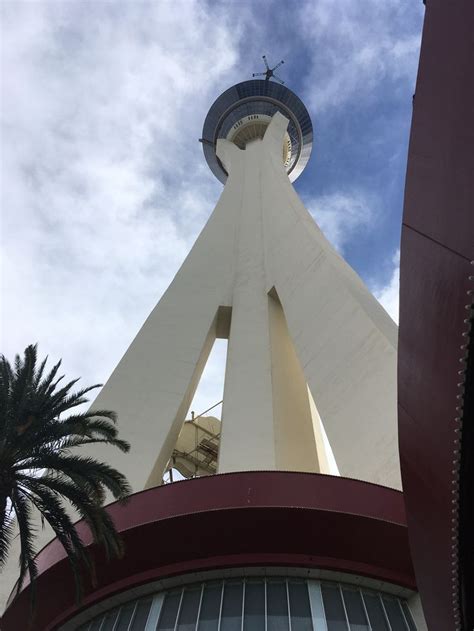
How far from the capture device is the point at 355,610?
1145cm

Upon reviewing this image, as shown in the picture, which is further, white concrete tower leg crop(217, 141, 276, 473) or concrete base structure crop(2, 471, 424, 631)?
white concrete tower leg crop(217, 141, 276, 473)

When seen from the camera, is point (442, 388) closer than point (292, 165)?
Yes

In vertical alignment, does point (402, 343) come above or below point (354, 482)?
below

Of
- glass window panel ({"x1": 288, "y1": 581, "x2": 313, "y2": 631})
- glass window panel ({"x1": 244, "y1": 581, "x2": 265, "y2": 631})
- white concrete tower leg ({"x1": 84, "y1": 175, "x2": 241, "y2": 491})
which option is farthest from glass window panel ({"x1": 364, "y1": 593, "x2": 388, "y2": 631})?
white concrete tower leg ({"x1": 84, "y1": 175, "x2": 241, "y2": 491})

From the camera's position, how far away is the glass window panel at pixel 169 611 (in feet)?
37.7

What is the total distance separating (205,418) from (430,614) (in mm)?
21451

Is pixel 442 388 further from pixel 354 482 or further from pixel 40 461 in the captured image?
pixel 40 461

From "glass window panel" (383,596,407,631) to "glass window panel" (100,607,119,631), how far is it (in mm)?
5552

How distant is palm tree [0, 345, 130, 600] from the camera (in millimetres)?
11289

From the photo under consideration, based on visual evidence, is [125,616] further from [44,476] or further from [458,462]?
[458,462]

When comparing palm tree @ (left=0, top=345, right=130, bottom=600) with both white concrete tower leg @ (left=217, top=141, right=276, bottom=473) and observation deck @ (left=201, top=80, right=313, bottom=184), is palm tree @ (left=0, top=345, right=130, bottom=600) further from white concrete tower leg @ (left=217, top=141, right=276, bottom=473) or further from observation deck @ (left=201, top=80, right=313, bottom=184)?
observation deck @ (left=201, top=80, right=313, bottom=184)

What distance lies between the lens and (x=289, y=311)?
2325 centimetres

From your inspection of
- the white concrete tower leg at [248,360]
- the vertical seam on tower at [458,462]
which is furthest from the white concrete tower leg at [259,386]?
the vertical seam on tower at [458,462]

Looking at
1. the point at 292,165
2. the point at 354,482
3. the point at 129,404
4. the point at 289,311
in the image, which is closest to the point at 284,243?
the point at 289,311
